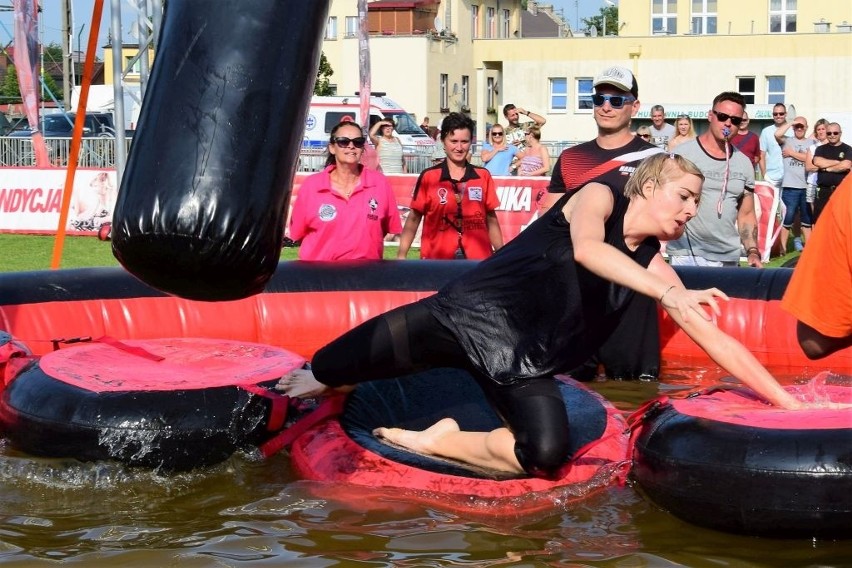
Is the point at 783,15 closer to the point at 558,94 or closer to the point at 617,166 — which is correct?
the point at 558,94

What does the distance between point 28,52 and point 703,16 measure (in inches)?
1374

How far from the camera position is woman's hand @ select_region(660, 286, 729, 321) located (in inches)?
155

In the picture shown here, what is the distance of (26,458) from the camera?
204 inches

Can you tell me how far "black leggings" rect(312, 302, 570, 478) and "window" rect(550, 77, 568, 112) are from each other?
38686 millimetres

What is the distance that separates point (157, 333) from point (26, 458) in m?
1.99

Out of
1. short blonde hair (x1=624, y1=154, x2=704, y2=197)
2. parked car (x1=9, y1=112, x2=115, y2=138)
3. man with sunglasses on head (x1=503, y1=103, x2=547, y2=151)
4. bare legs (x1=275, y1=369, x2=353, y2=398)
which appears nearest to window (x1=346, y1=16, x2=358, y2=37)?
parked car (x1=9, y1=112, x2=115, y2=138)

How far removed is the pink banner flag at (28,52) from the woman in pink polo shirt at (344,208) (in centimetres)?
718

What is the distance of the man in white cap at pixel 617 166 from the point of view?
649 cm

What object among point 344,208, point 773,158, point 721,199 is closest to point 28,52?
point 344,208

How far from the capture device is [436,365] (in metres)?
4.89

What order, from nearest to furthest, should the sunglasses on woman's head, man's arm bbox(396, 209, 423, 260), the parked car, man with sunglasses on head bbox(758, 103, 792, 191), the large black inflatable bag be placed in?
the large black inflatable bag < the sunglasses on woman's head < man's arm bbox(396, 209, 423, 260) < man with sunglasses on head bbox(758, 103, 792, 191) < the parked car

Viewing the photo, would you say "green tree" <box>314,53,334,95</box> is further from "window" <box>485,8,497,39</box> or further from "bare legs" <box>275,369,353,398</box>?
"bare legs" <box>275,369,353,398</box>

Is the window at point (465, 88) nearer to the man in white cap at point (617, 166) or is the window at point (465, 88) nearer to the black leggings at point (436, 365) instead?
the man in white cap at point (617, 166)

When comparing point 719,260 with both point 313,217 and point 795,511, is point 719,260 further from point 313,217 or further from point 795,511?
point 795,511
